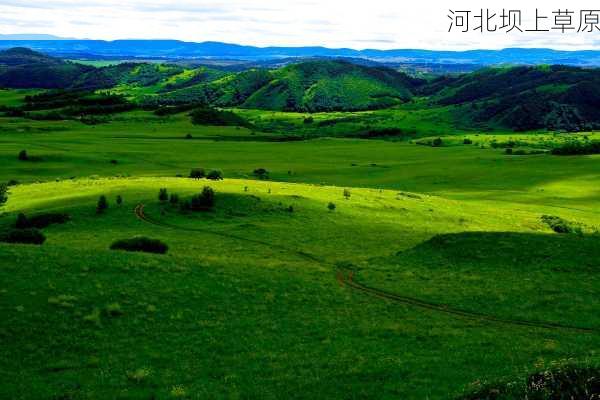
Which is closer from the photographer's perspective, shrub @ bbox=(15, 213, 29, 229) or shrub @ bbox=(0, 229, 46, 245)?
shrub @ bbox=(0, 229, 46, 245)

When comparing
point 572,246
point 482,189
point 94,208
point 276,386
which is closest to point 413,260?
point 572,246

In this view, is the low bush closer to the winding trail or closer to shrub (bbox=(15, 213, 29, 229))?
shrub (bbox=(15, 213, 29, 229))

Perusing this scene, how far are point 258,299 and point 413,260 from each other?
1473 centimetres

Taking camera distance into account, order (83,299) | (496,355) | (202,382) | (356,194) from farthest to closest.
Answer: (356,194) → (83,299) → (496,355) → (202,382)

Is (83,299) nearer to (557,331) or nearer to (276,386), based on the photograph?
(276,386)

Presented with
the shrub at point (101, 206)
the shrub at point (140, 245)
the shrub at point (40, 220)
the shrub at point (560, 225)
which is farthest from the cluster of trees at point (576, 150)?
the shrub at point (140, 245)

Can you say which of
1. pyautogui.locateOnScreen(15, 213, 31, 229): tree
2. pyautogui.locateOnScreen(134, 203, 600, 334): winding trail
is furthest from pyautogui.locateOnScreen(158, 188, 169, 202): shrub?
pyautogui.locateOnScreen(134, 203, 600, 334): winding trail

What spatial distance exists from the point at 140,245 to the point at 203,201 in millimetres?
21923

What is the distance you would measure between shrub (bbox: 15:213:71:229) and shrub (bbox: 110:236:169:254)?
17.9 meters

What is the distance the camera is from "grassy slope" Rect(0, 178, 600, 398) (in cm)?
2319

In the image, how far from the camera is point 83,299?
30672 mm

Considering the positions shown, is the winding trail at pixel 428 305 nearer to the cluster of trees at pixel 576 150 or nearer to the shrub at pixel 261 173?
the shrub at pixel 261 173

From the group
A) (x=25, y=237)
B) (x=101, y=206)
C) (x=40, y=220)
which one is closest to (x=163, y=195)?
(x=101, y=206)

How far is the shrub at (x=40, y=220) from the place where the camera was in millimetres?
58688
